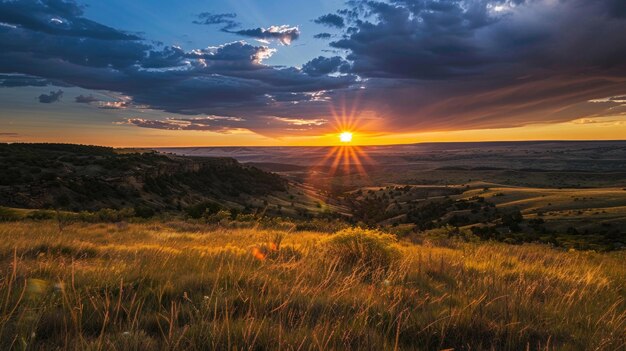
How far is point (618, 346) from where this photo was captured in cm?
349

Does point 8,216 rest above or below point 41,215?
above

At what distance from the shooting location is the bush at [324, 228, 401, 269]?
301 inches

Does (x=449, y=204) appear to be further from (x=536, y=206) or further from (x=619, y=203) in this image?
(x=619, y=203)

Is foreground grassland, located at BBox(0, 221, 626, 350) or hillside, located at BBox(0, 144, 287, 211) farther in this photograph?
hillside, located at BBox(0, 144, 287, 211)

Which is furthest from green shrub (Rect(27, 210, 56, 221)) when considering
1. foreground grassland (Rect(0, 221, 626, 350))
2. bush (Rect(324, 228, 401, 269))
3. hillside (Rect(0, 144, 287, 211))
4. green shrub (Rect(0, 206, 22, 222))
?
bush (Rect(324, 228, 401, 269))

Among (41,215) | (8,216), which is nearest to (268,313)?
(8,216)

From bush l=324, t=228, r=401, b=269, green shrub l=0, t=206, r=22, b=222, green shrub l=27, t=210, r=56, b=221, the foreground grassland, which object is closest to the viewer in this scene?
the foreground grassland

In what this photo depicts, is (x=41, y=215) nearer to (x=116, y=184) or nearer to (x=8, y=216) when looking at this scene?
(x=8, y=216)

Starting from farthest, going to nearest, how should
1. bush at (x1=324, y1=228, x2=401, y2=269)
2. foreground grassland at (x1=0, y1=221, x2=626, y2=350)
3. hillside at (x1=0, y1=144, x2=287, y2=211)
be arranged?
hillside at (x1=0, y1=144, x2=287, y2=211) → bush at (x1=324, y1=228, x2=401, y2=269) → foreground grassland at (x1=0, y1=221, x2=626, y2=350)

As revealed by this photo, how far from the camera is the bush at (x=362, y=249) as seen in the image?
7652 mm

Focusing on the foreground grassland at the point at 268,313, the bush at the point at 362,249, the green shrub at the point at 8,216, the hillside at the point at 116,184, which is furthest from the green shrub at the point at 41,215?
the bush at the point at 362,249

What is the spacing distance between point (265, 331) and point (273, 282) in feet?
5.39

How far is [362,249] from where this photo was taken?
313 inches

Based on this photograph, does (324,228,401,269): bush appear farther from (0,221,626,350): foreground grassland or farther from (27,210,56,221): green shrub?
(27,210,56,221): green shrub
